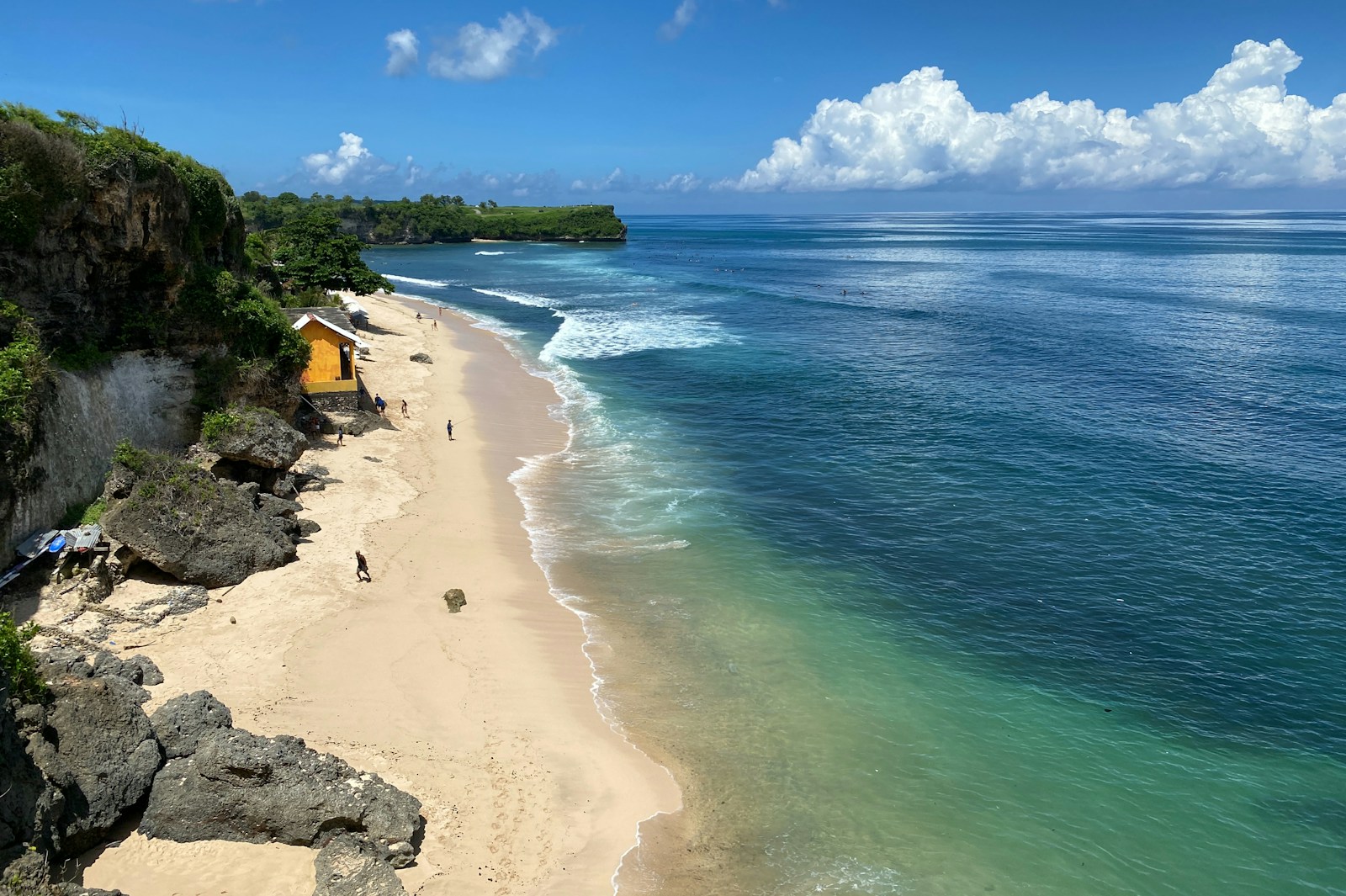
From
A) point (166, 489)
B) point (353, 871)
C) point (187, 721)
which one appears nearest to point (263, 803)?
point (353, 871)

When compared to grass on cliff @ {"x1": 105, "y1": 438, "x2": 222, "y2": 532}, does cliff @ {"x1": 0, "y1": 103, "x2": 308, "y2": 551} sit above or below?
above

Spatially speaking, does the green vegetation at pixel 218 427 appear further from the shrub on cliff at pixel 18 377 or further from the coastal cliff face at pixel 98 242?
the shrub on cliff at pixel 18 377

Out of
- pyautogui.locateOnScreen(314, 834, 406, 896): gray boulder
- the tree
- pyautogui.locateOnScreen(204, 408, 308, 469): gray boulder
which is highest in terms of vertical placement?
the tree

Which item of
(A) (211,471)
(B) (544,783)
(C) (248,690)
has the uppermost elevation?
(A) (211,471)

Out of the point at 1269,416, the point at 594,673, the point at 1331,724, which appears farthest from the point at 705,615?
the point at 1269,416

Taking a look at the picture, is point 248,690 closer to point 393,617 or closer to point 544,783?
point 393,617

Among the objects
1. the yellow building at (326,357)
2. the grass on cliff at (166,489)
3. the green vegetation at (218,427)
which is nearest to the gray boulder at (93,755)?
the grass on cliff at (166,489)

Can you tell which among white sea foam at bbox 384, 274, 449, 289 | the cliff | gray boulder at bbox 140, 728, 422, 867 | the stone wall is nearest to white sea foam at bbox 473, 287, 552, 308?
white sea foam at bbox 384, 274, 449, 289

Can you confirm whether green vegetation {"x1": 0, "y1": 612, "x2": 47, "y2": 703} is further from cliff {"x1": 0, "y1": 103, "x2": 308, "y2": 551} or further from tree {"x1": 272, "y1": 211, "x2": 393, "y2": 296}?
tree {"x1": 272, "y1": 211, "x2": 393, "y2": 296}
